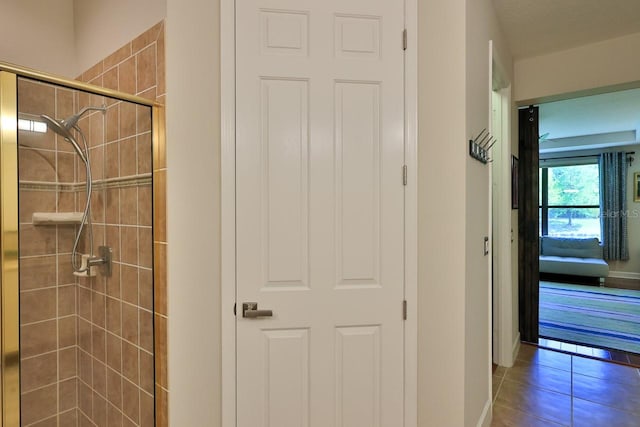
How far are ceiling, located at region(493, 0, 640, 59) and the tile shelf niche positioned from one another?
275 cm

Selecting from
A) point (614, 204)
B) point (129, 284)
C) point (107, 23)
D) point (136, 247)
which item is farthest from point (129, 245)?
point (614, 204)

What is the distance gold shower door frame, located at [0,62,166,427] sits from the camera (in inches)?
51.0

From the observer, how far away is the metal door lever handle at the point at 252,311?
58.4 inches

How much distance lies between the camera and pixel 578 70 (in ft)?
9.09

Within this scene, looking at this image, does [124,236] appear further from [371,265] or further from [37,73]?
[371,265]

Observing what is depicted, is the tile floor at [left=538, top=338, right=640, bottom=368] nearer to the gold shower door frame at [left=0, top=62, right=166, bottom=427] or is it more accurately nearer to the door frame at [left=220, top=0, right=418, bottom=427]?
the door frame at [left=220, top=0, right=418, bottom=427]

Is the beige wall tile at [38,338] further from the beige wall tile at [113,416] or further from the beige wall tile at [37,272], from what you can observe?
the beige wall tile at [113,416]

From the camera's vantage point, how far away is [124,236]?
176 centimetres

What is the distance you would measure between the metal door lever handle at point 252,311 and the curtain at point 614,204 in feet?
24.2

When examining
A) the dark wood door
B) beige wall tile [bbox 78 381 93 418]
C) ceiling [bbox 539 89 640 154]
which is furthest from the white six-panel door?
ceiling [bbox 539 89 640 154]

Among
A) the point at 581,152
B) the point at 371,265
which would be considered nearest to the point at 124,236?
the point at 371,265

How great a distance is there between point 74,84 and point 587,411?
3.41m

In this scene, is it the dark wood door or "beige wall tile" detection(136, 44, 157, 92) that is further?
the dark wood door

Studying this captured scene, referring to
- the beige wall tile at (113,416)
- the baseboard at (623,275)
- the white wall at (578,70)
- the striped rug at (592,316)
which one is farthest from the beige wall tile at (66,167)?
the baseboard at (623,275)
